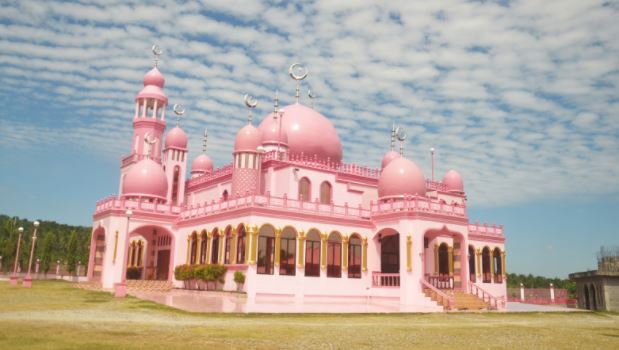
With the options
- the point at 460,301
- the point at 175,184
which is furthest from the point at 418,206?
the point at 175,184

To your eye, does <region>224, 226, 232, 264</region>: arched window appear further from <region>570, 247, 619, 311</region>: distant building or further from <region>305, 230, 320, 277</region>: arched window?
<region>570, 247, 619, 311</region>: distant building

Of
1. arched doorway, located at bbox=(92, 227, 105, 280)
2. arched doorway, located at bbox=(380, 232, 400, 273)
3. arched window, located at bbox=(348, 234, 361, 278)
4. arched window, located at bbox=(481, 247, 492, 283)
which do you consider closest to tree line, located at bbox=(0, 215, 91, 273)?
Result: arched doorway, located at bbox=(92, 227, 105, 280)

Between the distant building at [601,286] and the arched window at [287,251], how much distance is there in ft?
75.3

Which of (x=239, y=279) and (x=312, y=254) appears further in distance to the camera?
(x=312, y=254)

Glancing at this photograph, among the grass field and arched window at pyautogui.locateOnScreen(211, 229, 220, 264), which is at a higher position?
arched window at pyautogui.locateOnScreen(211, 229, 220, 264)

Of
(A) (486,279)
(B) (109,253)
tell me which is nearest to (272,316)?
(B) (109,253)

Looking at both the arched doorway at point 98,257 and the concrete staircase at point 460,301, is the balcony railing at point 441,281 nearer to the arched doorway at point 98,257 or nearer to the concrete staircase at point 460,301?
the concrete staircase at point 460,301

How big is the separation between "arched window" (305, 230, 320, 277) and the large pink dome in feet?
28.6

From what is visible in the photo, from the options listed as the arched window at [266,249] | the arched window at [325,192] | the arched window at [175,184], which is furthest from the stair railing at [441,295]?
the arched window at [175,184]

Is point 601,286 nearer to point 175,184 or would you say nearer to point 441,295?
point 441,295

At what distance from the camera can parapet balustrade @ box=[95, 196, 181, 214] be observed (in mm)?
40569

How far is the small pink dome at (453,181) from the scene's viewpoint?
5103 cm

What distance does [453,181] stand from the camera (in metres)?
51.2

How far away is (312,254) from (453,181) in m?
21.1
